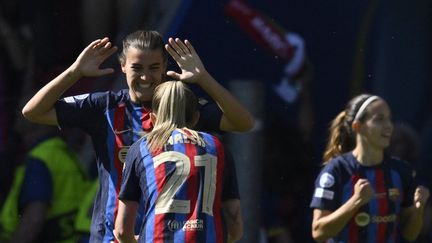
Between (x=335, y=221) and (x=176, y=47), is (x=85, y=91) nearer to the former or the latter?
(x=335, y=221)

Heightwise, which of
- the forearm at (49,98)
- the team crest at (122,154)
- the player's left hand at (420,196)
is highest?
the forearm at (49,98)

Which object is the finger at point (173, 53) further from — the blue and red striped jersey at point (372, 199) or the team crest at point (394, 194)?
the team crest at point (394, 194)

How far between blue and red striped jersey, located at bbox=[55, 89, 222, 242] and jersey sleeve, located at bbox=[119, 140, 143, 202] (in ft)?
1.35

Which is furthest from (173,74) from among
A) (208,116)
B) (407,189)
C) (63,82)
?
(407,189)

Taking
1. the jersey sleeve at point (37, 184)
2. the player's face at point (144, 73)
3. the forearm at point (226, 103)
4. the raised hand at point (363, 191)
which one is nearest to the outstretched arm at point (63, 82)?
the player's face at point (144, 73)

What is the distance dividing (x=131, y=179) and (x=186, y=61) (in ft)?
2.50

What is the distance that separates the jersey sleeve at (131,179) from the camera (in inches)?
239

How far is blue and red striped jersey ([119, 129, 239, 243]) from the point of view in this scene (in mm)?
5953

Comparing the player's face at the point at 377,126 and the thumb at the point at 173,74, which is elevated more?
the thumb at the point at 173,74

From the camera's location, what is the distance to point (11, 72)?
925cm

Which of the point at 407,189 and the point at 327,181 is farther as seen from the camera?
the point at 407,189

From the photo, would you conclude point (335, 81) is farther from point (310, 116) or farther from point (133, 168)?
point (133, 168)

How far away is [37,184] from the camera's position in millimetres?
8594

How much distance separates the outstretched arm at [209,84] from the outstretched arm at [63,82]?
11.6 inches
